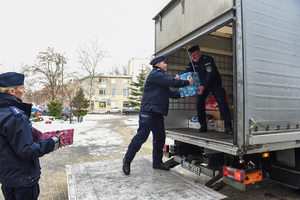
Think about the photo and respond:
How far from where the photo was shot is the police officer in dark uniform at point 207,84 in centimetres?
413

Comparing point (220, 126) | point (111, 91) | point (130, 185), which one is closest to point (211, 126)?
point (220, 126)

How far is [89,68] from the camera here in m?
29.5

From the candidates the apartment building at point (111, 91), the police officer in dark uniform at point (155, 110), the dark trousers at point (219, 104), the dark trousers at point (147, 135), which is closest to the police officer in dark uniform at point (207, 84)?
the dark trousers at point (219, 104)

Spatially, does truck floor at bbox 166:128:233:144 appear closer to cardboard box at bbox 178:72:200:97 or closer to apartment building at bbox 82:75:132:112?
cardboard box at bbox 178:72:200:97

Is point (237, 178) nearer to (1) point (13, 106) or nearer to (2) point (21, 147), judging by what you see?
(2) point (21, 147)

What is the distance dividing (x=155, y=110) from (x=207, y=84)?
53.4 inches

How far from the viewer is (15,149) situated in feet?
6.29

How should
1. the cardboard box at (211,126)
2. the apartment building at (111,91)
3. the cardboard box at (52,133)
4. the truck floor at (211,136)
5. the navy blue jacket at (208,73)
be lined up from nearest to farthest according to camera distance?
the cardboard box at (52,133) → the truck floor at (211,136) → the navy blue jacket at (208,73) → the cardboard box at (211,126) → the apartment building at (111,91)

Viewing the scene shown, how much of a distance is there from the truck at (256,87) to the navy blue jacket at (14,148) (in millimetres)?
2248

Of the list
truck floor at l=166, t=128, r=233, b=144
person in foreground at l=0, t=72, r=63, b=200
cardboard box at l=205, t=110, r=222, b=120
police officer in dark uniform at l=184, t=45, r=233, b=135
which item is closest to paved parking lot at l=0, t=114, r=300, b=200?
truck floor at l=166, t=128, r=233, b=144

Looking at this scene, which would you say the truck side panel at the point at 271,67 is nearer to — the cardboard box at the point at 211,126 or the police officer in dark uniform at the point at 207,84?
the police officer in dark uniform at the point at 207,84

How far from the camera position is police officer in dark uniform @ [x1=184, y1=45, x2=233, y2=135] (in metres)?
4.13

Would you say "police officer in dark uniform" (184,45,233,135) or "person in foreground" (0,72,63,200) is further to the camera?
"police officer in dark uniform" (184,45,233,135)

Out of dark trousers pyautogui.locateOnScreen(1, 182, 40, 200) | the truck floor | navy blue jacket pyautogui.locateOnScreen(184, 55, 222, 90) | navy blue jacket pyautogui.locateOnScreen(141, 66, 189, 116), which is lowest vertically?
dark trousers pyautogui.locateOnScreen(1, 182, 40, 200)
